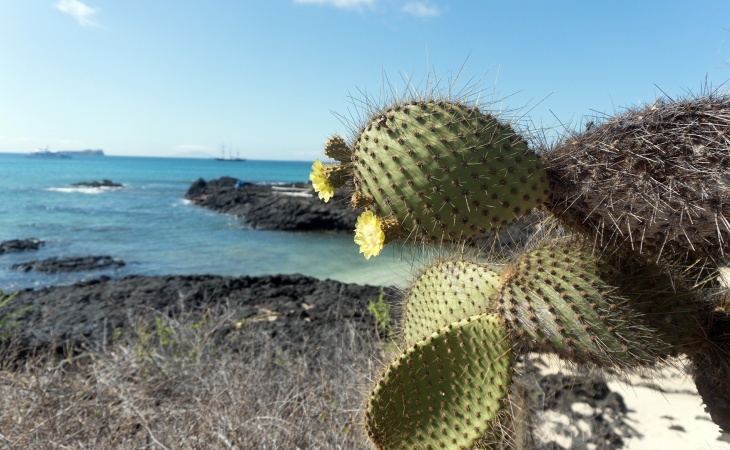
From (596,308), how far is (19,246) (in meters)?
21.2

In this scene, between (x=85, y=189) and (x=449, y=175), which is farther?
(x=85, y=189)

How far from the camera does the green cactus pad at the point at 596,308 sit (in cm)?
130

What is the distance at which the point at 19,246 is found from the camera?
18.1m

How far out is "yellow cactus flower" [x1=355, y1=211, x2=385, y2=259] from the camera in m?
1.33

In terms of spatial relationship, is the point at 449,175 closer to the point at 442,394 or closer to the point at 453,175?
the point at 453,175

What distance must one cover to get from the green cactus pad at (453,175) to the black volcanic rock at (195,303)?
5.67 meters

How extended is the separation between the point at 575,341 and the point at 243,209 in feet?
98.6

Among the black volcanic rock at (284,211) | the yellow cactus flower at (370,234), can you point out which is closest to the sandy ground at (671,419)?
the yellow cactus flower at (370,234)

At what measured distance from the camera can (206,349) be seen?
5.28 meters

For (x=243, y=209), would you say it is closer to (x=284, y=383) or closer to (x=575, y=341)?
(x=284, y=383)

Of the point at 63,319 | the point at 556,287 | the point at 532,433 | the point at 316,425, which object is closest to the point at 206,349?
the point at 316,425

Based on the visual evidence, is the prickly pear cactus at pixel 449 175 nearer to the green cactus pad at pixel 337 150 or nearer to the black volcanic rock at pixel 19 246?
the green cactus pad at pixel 337 150

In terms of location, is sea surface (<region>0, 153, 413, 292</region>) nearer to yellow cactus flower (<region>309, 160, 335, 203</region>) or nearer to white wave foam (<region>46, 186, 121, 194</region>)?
yellow cactus flower (<region>309, 160, 335, 203</region>)

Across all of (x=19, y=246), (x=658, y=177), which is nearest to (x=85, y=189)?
(x=19, y=246)
